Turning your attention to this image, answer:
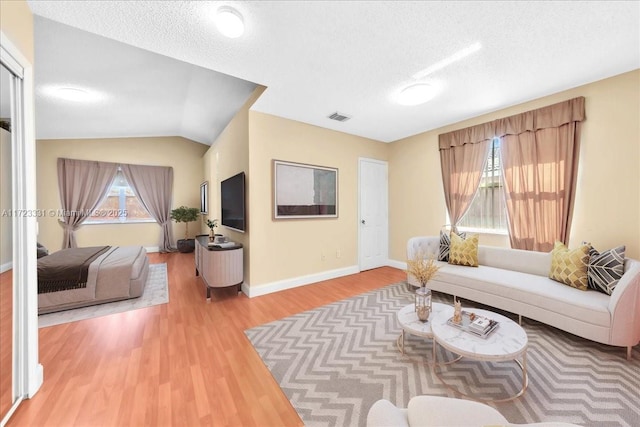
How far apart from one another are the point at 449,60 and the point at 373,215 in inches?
111

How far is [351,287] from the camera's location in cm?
356

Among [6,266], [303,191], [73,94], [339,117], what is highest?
[73,94]

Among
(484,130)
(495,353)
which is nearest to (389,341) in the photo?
(495,353)

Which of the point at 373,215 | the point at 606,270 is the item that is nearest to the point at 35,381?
the point at 373,215

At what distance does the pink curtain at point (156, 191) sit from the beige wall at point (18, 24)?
17.2 feet

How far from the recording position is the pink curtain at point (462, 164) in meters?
3.38

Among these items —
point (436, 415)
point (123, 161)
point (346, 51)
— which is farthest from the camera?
point (123, 161)

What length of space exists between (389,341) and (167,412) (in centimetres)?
169

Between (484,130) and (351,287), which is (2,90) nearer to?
(351,287)

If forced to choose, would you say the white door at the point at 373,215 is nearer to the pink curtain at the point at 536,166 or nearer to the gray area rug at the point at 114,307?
the pink curtain at the point at 536,166

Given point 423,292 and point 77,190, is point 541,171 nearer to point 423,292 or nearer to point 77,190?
point 423,292

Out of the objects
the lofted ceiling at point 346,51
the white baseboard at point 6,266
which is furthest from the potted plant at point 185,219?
the white baseboard at point 6,266

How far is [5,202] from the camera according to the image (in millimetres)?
1364

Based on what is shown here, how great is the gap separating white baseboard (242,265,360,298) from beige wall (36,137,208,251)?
460 cm
